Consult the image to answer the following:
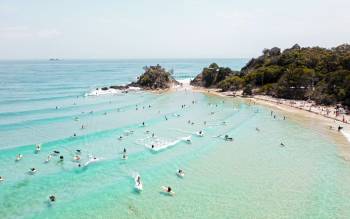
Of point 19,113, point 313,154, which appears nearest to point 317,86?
point 313,154

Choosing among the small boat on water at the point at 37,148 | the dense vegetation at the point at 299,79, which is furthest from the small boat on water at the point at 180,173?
the dense vegetation at the point at 299,79

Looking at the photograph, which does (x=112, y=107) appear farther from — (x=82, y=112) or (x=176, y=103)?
(x=176, y=103)

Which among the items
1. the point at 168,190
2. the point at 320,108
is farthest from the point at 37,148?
the point at 320,108

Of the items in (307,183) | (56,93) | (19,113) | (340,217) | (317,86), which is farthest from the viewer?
(56,93)

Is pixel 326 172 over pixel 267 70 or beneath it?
beneath

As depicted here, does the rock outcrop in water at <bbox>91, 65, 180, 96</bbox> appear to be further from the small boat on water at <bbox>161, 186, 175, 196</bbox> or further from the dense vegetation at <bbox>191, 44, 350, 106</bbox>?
the small boat on water at <bbox>161, 186, 175, 196</bbox>

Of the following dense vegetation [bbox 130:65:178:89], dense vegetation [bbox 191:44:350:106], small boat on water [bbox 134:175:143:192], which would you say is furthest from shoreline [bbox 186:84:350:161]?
dense vegetation [bbox 130:65:178:89]
